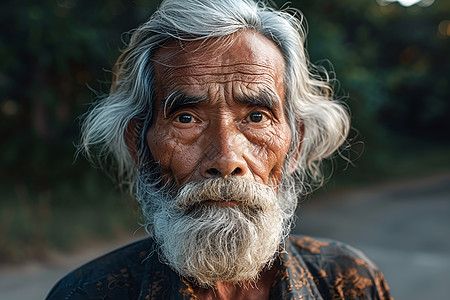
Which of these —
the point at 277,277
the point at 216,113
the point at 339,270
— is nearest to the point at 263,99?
the point at 216,113

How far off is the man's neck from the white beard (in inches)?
1.9

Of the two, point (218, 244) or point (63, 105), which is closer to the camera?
point (218, 244)

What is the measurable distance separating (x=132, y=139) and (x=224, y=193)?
1.70 ft

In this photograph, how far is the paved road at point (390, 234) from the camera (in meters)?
4.96

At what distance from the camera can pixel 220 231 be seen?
1470 mm

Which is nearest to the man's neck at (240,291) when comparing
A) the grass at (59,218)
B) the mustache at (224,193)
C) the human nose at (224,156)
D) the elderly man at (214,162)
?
the elderly man at (214,162)

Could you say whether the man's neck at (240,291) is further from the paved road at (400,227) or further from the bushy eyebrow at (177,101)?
the paved road at (400,227)

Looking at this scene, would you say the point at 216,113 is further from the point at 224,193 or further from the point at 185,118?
the point at 224,193

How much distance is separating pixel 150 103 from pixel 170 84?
0.13 meters

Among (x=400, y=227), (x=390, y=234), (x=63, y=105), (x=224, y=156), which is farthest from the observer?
(x=400, y=227)

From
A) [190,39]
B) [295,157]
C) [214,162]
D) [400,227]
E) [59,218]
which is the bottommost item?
[400,227]

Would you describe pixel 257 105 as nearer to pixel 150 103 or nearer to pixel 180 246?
pixel 150 103

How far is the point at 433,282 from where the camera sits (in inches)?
198

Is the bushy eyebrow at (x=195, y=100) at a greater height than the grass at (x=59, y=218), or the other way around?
the bushy eyebrow at (x=195, y=100)
